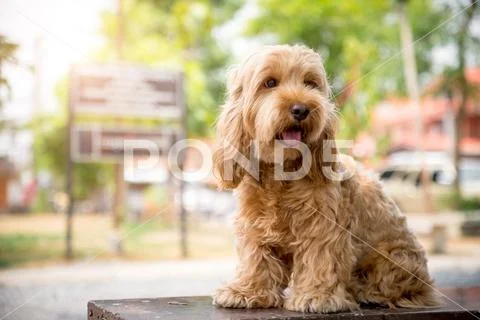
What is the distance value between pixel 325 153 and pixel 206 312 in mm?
812

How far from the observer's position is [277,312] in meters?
2.91

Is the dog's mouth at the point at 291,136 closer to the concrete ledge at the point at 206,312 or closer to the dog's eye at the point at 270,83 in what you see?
the dog's eye at the point at 270,83

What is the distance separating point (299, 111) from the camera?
110 inches

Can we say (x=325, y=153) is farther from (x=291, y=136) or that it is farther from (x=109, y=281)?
(x=109, y=281)

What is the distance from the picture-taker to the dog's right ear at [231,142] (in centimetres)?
304

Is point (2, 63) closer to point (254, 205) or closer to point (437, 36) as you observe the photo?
point (254, 205)

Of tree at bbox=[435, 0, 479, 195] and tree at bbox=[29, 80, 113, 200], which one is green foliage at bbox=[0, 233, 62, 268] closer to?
tree at bbox=[29, 80, 113, 200]

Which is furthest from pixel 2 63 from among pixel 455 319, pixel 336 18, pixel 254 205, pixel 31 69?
pixel 336 18

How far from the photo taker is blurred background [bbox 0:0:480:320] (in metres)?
13.0

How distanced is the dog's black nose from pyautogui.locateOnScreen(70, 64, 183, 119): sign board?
8418 mm

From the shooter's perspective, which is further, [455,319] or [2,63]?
[2,63]

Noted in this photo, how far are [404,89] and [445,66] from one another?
3.63 feet

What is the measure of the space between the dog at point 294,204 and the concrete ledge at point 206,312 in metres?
0.09

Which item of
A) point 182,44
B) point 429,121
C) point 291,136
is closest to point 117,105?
point 182,44
